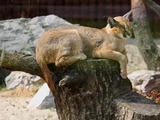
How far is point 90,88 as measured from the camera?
4922 mm

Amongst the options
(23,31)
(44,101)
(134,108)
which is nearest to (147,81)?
(44,101)

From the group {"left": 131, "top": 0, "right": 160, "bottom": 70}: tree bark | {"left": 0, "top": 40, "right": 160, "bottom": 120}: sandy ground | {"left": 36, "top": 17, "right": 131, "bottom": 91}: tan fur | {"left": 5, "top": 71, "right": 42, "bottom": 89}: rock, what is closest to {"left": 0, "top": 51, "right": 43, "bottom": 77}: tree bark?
{"left": 36, "top": 17, "right": 131, "bottom": 91}: tan fur

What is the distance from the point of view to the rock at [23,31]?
835 cm

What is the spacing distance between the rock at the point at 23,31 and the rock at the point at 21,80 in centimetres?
51

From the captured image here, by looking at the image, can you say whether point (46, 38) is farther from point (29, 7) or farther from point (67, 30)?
point (29, 7)

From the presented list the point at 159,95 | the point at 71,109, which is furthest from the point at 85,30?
the point at 159,95

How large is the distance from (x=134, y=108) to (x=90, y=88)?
427 mm

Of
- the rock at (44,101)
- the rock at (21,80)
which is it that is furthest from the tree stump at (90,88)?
the rock at (21,80)

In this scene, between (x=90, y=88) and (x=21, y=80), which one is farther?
(x=21, y=80)

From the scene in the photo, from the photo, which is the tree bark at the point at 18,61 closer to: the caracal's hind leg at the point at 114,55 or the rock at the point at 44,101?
the caracal's hind leg at the point at 114,55

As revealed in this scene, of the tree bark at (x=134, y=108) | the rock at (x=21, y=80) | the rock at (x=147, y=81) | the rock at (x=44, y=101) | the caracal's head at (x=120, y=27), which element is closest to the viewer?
the tree bark at (x=134, y=108)

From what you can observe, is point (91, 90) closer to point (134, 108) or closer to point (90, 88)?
point (90, 88)

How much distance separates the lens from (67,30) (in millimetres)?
5066

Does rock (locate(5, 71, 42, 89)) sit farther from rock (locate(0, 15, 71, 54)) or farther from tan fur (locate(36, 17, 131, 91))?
tan fur (locate(36, 17, 131, 91))
